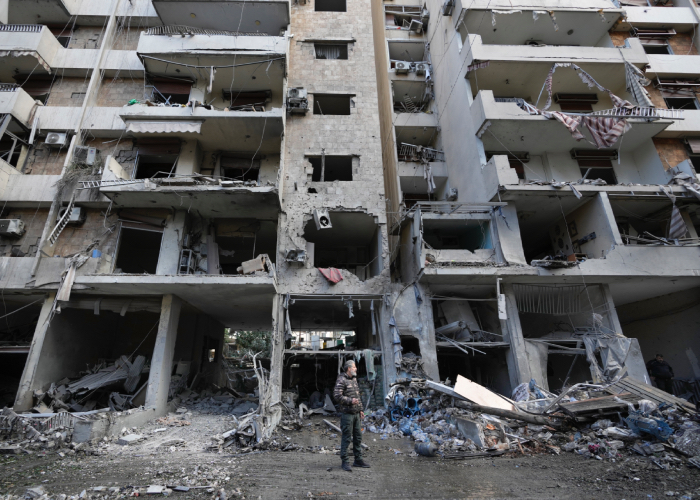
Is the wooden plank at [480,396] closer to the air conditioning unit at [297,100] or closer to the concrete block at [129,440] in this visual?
the concrete block at [129,440]

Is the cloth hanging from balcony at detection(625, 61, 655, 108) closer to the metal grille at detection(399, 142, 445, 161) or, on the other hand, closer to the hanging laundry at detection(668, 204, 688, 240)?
the hanging laundry at detection(668, 204, 688, 240)

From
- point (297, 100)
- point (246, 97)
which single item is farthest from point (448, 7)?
point (246, 97)

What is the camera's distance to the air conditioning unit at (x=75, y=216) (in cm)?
1323

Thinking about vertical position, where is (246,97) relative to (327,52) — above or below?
below

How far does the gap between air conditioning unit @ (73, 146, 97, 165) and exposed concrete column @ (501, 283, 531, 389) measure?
17193 millimetres

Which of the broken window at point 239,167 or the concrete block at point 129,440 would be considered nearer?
the concrete block at point 129,440

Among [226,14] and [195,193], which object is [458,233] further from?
[226,14]

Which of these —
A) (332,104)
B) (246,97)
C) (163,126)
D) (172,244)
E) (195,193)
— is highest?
(332,104)

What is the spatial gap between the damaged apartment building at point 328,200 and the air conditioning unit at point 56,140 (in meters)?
0.08

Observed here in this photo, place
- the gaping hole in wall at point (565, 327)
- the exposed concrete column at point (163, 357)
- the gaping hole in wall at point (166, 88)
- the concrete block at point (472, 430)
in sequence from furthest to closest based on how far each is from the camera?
1. the gaping hole in wall at point (166, 88)
2. the gaping hole in wall at point (565, 327)
3. the exposed concrete column at point (163, 357)
4. the concrete block at point (472, 430)

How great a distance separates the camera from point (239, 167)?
1525 centimetres

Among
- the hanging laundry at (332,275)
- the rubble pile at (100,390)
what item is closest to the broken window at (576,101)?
the hanging laundry at (332,275)

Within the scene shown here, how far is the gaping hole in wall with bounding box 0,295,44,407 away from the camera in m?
12.3

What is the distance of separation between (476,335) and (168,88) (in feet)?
54.1
